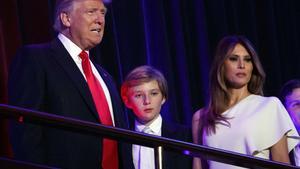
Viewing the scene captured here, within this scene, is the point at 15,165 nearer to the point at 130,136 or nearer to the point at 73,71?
the point at 130,136

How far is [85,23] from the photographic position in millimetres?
3070

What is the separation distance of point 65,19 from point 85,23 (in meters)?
0.10

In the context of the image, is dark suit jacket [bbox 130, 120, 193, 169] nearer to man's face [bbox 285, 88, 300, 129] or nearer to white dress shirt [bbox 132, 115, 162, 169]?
white dress shirt [bbox 132, 115, 162, 169]

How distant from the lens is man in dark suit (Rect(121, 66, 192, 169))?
327cm

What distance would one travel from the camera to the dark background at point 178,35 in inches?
147

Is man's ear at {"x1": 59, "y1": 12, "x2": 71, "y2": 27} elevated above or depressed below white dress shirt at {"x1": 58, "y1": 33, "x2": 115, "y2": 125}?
above

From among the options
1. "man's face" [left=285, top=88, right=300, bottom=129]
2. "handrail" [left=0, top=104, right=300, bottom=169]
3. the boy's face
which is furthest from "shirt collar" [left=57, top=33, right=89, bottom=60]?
"man's face" [left=285, top=88, right=300, bottom=129]

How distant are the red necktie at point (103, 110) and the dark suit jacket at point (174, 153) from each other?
1.38ft

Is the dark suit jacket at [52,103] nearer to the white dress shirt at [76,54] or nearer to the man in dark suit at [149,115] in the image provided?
→ the white dress shirt at [76,54]

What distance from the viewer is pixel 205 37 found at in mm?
4922

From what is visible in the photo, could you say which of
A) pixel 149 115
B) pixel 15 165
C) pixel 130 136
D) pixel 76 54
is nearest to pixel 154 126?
pixel 149 115

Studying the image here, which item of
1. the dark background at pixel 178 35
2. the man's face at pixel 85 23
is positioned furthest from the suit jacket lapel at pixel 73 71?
the dark background at pixel 178 35

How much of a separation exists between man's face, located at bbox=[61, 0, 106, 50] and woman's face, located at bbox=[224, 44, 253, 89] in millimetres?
665

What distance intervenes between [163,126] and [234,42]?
54 cm
